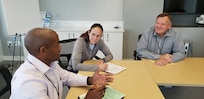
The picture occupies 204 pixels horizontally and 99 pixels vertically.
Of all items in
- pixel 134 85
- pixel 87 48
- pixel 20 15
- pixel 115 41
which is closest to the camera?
pixel 134 85

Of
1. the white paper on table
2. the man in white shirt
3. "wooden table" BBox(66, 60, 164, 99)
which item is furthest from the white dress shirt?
the white paper on table

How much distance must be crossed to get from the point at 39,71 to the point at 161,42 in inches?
69.1

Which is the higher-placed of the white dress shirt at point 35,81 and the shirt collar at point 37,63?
the shirt collar at point 37,63

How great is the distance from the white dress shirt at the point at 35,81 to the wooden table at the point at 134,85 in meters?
0.21

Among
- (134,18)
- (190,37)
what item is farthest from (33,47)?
(190,37)

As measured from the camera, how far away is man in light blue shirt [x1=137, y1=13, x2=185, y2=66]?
2322 millimetres

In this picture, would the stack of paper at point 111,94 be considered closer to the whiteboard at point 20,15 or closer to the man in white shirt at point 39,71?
the man in white shirt at point 39,71

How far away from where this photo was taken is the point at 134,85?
1.55 metres

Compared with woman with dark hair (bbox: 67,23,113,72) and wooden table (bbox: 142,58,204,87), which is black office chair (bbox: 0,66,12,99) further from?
wooden table (bbox: 142,58,204,87)

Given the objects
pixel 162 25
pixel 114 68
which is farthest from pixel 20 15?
pixel 162 25

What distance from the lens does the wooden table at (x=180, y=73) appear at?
165 cm

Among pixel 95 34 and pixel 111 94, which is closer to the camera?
pixel 111 94

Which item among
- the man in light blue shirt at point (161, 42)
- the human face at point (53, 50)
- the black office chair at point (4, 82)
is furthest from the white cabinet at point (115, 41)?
the human face at point (53, 50)

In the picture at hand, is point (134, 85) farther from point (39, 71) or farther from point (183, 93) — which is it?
point (183, 93)
